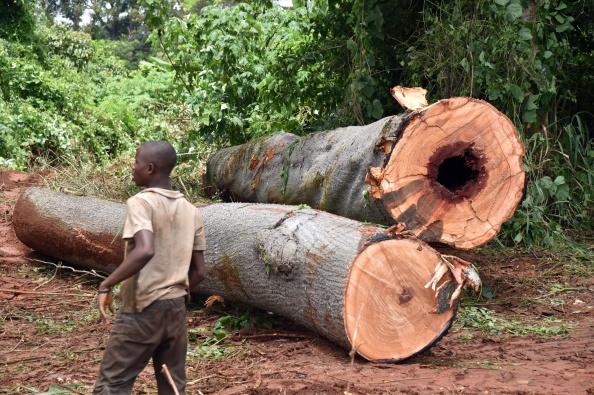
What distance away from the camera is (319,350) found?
453cm

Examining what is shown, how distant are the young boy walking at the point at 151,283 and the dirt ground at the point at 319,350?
0.63 metres

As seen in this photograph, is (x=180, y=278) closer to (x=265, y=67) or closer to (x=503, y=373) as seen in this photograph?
(x=503, y=373)

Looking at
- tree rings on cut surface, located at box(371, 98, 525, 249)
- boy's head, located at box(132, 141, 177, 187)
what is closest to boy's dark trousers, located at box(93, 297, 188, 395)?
boy's head, located at box(132, 141, 177, 187)

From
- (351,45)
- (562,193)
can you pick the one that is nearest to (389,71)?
(351,45)

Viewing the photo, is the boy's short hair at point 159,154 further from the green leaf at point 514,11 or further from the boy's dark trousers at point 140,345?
the green leaf at point 514,11

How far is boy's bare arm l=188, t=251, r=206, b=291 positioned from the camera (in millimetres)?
3318

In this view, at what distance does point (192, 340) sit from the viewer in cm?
490

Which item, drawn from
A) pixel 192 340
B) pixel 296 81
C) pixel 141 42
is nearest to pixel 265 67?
pixel 296 81

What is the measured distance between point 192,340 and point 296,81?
4510 millimetres

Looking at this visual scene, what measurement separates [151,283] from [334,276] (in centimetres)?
145

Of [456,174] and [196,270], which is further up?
[196,270]

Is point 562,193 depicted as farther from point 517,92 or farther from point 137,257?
point 137,257

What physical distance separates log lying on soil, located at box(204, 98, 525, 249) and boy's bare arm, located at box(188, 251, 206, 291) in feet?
7.06

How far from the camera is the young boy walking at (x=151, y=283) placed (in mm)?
3023
